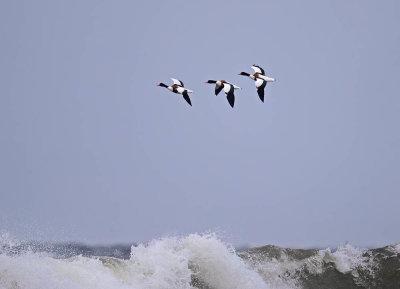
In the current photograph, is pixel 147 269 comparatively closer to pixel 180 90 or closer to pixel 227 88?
pixel 227 88

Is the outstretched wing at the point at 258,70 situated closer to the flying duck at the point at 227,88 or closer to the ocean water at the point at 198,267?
the flying duck at the point at 227,88

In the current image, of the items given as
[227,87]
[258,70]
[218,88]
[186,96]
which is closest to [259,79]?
[258,70]

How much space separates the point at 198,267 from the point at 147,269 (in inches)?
66.5

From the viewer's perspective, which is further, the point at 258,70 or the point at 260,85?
the point at 258,70

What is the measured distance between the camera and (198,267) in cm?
2188

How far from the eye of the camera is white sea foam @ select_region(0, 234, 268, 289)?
17.2 m

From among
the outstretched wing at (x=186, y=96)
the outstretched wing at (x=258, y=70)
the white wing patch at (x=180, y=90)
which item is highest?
the outstretched wing at (x=258, y=70)

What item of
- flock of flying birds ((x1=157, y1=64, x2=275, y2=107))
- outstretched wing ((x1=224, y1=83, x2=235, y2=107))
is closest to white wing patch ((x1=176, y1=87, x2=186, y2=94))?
flock of flying birds ((x1=157, y1=64, x2=275, y2=107))

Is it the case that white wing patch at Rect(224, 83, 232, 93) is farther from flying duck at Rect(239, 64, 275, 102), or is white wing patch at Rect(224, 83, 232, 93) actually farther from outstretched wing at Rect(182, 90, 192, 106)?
outstretched wing at Rect(182, 90, 192, 106)

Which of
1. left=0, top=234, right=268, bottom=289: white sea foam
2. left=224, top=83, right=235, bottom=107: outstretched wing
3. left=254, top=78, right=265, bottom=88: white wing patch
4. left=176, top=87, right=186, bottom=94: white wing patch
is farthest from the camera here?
left=176, top=87, right=186, bottom=94: white wing patch

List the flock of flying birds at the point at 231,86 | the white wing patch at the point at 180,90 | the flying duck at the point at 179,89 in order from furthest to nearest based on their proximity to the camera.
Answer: the white wing patch at the point at 180,90, the flying duck at the point at 179,89, the flock of flying birds at the point at 231,86

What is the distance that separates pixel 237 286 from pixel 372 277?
4.26 meters

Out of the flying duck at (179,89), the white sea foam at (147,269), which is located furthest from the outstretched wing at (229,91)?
the white sea foam at (147,269)

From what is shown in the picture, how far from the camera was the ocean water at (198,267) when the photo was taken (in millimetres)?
18109
